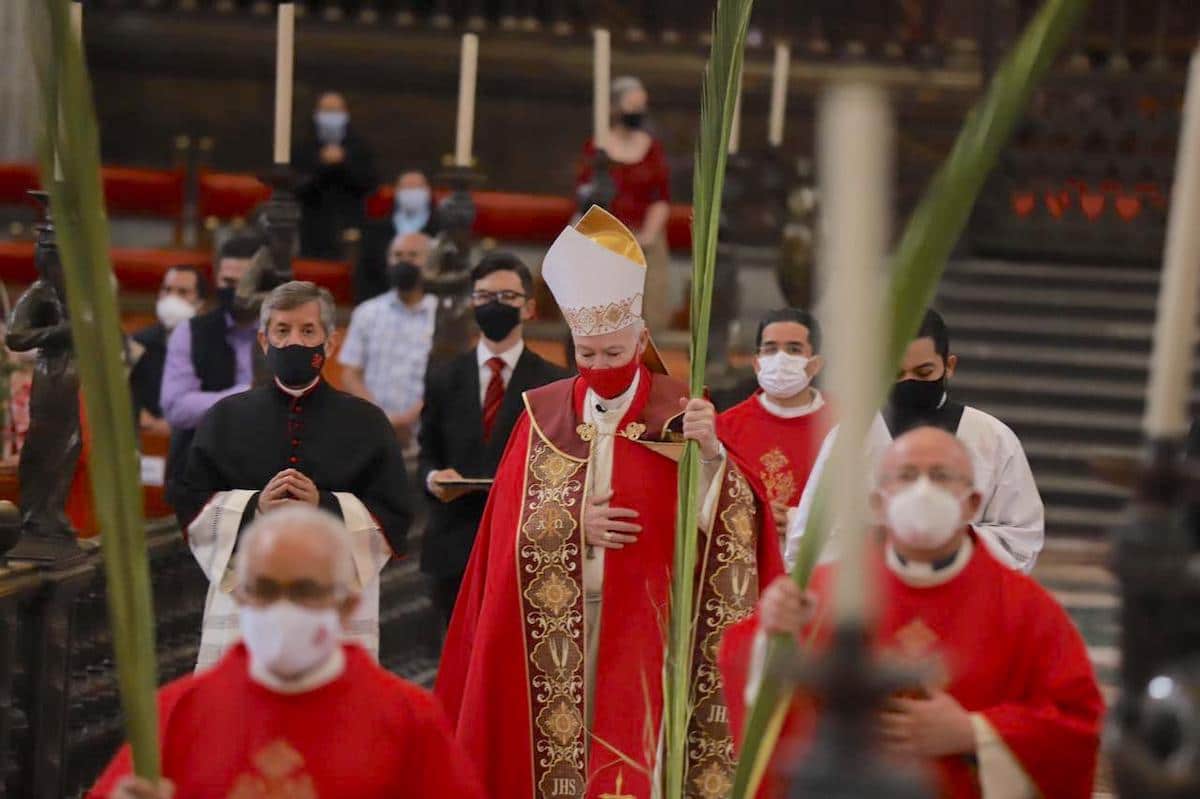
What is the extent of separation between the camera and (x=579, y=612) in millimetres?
5480

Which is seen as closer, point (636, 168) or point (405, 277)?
point (405, 277)

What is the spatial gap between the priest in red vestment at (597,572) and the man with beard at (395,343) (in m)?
3.72

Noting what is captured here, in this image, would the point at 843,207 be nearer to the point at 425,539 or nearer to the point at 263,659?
the point at 263,659

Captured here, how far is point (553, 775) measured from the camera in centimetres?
550

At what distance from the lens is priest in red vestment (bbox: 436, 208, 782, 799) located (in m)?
5.41

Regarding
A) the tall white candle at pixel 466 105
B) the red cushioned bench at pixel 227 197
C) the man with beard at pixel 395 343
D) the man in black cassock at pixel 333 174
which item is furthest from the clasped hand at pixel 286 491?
the red cushioned bench at pixel 227 197

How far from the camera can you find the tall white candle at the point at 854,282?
1764 mm

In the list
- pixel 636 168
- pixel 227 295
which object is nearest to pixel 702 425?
pixel 227 295

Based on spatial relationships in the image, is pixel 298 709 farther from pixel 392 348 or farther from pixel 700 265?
pixel 392 348

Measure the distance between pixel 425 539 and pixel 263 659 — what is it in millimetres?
3510

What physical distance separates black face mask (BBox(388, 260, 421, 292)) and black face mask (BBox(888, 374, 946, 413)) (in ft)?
14.2

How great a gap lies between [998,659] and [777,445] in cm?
277

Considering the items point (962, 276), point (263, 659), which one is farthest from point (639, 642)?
point (962, 276)

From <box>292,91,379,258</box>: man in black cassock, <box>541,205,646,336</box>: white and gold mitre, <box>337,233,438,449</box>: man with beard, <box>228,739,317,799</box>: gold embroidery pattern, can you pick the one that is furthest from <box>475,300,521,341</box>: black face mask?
<box>292,91,379,258</box>: man in black cassock
